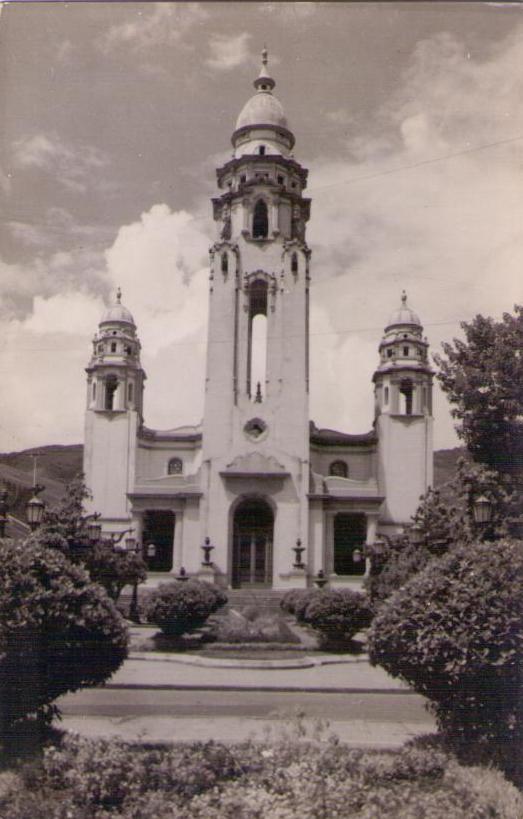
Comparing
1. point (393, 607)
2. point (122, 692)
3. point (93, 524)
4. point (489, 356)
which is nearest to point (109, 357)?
point (93, 524)

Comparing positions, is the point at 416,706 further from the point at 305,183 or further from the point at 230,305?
Answer: the point at 305,183

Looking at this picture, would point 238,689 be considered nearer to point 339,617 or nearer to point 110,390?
point 339,617

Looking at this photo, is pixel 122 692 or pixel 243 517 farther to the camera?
pixel 243 517

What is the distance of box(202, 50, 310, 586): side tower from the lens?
39906mm

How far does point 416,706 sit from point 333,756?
641cm

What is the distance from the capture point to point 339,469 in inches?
1795

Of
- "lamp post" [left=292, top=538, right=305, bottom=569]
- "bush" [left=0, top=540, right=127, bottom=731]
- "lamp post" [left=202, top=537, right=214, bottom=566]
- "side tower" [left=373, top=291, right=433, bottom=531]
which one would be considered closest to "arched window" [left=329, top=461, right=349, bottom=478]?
"side tower" [left=373, top=291, right=433, bottom=531]

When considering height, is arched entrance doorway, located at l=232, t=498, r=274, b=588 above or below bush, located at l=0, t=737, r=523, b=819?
above

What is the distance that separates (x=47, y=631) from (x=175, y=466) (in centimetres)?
3611

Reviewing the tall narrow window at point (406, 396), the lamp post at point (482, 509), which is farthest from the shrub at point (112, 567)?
the tall narrow window at point (406, 396)

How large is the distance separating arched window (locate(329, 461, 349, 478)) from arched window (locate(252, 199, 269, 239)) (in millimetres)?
13842

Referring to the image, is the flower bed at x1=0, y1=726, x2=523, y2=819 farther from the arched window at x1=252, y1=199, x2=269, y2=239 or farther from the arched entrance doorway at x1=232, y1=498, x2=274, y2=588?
the arched window at x1=252, y1=199, x2=269, y2=239

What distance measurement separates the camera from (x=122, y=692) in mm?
14609

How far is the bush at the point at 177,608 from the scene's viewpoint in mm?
22109
